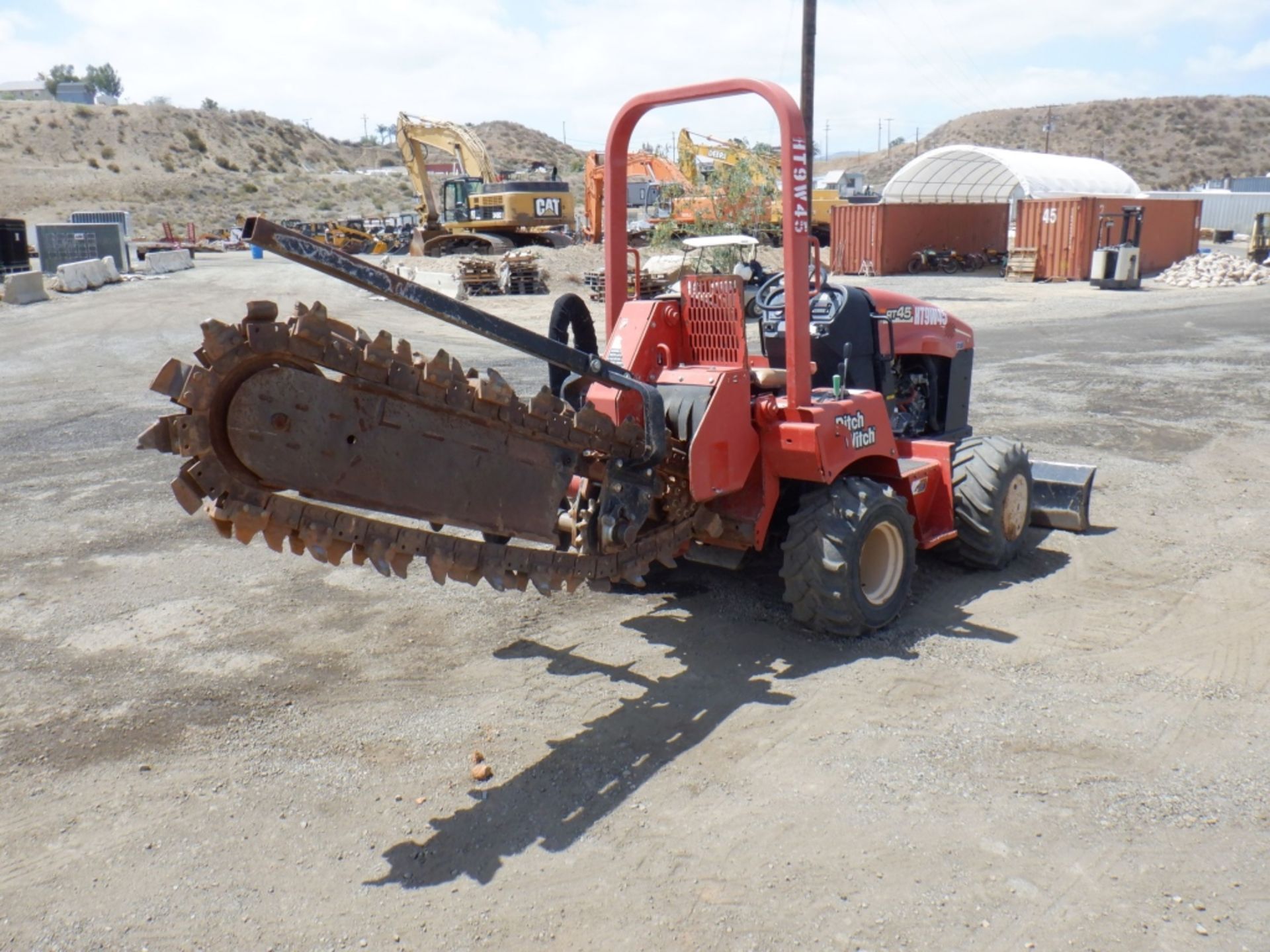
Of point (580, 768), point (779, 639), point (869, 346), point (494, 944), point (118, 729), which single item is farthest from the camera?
point (869, 346)

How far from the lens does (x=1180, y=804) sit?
3.88m

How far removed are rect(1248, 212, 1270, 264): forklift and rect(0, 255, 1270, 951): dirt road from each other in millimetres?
32059

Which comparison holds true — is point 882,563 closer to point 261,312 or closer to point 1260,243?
point 261,312

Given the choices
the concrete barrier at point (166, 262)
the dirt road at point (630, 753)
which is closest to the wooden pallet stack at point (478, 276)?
the concrete barrier at point (166, 262)

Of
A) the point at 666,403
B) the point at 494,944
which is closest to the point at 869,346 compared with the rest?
the point at 666,403

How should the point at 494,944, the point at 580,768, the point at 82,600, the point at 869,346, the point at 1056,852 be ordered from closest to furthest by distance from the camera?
the point at 494,944 → the point at 1056,852 → the point at 580,768 → the point at 82,600 → the point at 869,346

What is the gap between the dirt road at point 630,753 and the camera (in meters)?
3.32

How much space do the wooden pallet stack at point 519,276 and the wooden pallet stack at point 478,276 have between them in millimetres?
233

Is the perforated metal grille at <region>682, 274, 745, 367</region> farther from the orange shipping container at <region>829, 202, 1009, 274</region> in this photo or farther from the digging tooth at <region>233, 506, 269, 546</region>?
the orange shipping container at <region>829, 202, 1009, 274</region>

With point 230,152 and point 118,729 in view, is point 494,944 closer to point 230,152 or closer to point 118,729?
point 118,729

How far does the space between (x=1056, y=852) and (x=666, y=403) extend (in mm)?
2614

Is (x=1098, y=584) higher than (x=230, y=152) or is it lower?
lower

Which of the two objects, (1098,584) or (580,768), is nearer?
(580,768)

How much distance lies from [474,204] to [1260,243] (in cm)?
2582
